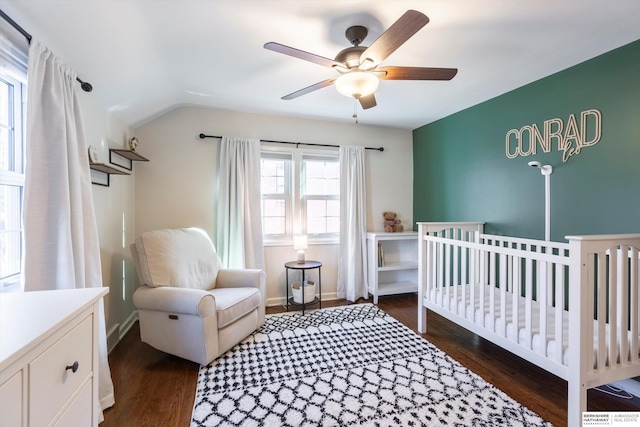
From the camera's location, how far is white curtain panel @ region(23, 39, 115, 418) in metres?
1.33

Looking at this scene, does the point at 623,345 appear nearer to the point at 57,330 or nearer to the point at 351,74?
the point at 351,74

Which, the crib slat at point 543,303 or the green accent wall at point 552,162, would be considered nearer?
the crib slat at point 543,303

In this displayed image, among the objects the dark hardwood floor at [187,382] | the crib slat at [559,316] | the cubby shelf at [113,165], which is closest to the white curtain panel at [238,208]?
the cubby shelf at [113,165]

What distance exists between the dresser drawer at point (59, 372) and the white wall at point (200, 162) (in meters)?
2.29

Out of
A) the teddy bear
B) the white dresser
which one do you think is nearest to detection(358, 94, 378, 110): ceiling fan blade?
the white dresser

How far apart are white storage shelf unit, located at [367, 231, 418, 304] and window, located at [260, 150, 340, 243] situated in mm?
565

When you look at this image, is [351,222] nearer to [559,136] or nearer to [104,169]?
[559,136]

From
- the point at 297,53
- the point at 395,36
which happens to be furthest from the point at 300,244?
the point at 395,36

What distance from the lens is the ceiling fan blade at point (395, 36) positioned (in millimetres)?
1218

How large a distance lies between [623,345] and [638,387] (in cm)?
54

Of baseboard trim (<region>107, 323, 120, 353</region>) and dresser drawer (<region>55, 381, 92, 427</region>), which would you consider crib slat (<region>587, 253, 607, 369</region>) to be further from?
baseboard trim (<region>107, 323, 120, 353</region>)

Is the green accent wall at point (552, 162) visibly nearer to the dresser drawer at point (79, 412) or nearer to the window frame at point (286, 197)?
the window frame at point (286, 197)

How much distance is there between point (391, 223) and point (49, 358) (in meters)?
3.47

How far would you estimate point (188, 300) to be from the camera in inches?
77.9
